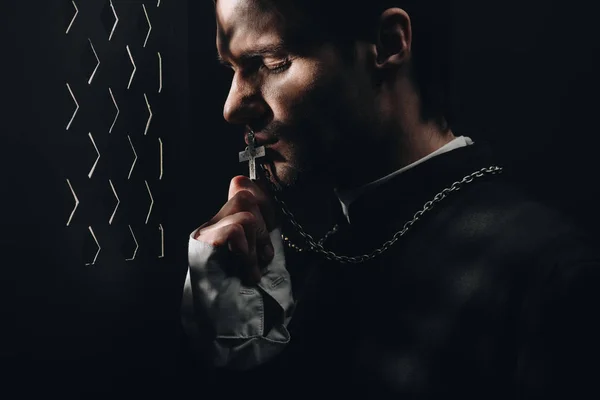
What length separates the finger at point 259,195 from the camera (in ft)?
2.93

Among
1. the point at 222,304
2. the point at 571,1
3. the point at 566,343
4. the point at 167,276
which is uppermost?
the point at 571,1

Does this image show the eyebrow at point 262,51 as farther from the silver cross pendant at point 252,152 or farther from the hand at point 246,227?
the hand at point 246,227

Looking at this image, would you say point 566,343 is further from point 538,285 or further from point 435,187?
point 435,187

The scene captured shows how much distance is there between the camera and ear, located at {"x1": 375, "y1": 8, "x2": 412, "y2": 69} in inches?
27.6

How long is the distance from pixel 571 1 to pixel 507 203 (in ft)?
1.37

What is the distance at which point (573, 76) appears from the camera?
0.90m

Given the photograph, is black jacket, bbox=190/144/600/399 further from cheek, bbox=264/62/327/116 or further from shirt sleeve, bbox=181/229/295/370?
cheek, bbox=264/62/327/116

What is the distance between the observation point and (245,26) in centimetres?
72

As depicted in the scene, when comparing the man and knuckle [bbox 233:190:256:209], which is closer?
the man

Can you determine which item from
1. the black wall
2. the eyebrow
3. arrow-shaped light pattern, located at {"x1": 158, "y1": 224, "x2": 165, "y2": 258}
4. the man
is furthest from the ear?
arrow-shaped light pattern, located at {"x1": 158, "y1": 224, "x2": 165, "y2": 258}

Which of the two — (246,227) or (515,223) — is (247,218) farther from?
(515,223)

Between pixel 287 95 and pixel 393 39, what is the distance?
5.5 inches

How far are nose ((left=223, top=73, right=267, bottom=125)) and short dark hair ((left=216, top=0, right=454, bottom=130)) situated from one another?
0.08m

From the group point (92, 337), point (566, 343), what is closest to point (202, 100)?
point (92, 337)
